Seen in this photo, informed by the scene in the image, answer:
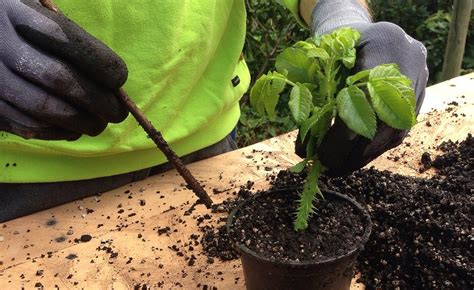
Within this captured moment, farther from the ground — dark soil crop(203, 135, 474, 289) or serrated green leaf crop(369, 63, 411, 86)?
serrated green leaf crop(369, 63, 411, 86)

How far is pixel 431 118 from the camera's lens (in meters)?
1.70

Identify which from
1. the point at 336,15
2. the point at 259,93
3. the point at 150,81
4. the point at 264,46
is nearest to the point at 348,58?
the point at 259,93

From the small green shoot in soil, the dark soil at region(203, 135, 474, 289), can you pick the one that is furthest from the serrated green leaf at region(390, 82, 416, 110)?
the dark soil at region(203, 135, 474, 289)

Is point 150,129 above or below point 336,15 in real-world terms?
above

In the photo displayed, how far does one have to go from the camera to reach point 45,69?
101 cm

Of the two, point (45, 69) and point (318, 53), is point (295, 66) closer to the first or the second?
point (318, 53)

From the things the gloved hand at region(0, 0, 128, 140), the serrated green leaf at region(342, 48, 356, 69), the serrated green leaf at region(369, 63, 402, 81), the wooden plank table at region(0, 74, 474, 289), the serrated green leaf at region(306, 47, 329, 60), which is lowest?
the wooden plank table at region(0, 74, 474, 289)

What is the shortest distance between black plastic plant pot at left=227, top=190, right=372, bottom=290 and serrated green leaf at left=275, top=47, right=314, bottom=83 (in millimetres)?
277

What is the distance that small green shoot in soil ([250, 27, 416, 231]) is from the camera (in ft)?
2.85

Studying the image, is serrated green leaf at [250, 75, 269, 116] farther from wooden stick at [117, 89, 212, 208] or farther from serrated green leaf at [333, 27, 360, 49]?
wooden stick at [117, 89, 212, 208]

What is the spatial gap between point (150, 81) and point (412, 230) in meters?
0.65

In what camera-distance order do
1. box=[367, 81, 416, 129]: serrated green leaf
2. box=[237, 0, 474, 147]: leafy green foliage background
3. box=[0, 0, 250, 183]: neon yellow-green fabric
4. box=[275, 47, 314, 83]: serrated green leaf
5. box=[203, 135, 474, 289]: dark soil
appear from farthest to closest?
box=[237, 0, 474, 147]: leafy green foliage background, box=[0, 0, 250, 183]: neon yellow-green fabric, box=[203, 135, 474, 289]: dark soil, box=[275, 47, 314, 83]: serrated green leaf, box=[367, 81, 416, 129]: serrated green leaf

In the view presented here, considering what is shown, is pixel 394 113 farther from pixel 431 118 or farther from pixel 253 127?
pixel 253 127

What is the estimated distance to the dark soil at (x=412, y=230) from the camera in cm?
106
